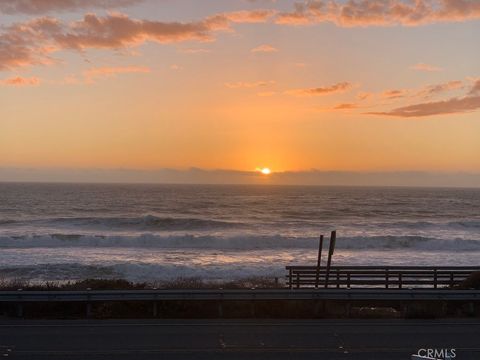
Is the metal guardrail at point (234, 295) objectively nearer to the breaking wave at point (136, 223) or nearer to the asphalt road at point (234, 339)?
the asphalt road at point (234, 339)

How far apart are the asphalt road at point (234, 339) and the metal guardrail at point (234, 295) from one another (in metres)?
1.05

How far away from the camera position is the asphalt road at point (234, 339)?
11414 millimetres

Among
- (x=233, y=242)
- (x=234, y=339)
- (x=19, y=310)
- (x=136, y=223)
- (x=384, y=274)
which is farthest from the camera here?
(x=136, y=223)

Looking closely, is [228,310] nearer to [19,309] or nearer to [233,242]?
[19,309]

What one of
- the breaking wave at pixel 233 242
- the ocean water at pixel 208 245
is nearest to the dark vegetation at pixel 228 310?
the ocean water at pixel 208 245

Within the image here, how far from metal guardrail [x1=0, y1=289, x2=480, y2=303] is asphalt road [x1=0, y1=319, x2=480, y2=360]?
1.05 m

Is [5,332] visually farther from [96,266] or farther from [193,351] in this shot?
[96,266]

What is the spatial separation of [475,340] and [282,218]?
70720mm

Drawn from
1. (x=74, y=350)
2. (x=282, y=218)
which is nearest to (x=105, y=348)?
(x=74, y=350)

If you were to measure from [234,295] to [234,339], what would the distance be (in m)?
3.38

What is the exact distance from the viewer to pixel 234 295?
16.1 metres

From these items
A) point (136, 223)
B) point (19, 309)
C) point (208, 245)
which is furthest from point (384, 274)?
point (136, 223)

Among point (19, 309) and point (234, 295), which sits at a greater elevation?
point (234, 295)

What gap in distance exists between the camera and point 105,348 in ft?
38.8
